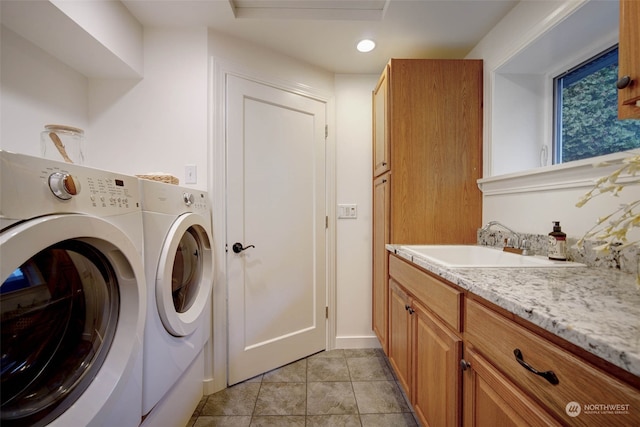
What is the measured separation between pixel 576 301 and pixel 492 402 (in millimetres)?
355

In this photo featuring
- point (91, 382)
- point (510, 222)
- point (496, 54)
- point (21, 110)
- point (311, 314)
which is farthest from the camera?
point (311, 314)

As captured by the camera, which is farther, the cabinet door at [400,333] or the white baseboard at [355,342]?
the white baseboard at [355,342]

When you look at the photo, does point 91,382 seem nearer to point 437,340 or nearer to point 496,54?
point 437,340

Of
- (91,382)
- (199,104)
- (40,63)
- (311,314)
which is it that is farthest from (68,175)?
(311,314)

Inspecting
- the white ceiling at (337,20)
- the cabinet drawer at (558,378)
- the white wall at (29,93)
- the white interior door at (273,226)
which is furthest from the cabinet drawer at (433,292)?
the white wall at (29,93)

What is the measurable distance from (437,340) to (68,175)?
4.18 ft

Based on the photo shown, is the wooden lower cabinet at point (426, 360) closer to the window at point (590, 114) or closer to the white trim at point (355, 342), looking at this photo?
the white trim at point (355, 342)

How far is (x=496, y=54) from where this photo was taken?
1415 mm

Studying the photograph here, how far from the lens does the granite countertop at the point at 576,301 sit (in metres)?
0.39

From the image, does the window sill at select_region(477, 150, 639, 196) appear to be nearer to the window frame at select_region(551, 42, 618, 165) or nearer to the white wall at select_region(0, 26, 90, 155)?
the window frame at select_region(551, 42, 618, 165)

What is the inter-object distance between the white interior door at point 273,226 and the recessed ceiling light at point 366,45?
45 cm

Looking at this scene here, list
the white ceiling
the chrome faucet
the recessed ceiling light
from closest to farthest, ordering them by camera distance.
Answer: the chrome faucet, the white ceiling, the recessed ceiling light

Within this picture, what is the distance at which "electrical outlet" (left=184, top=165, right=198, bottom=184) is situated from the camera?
4.80 feet

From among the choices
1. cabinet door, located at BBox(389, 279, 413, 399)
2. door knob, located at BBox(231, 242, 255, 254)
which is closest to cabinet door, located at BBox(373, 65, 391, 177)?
cabinet door, located at BBox(389, 279, 413, 399)
